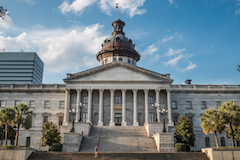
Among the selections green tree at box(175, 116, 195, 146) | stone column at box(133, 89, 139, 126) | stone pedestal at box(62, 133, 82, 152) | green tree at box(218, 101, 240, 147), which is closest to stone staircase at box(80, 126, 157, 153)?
stone pedestal at box(62, 133, 82, 152)

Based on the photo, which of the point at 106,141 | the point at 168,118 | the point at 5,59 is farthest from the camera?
the point at 5,59

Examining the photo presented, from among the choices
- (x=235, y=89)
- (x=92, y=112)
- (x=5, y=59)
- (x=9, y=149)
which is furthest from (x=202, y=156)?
(x=5, y=59)

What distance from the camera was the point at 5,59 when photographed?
5851 inches

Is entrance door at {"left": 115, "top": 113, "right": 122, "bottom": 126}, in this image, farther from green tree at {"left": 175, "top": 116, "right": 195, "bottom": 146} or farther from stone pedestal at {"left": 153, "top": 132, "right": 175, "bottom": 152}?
stone pedestal at {"left": 153, "top": 132, "right": 175, "bottom": 152}

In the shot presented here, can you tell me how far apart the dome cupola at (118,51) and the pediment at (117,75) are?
548 inches

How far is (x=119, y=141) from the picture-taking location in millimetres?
41719

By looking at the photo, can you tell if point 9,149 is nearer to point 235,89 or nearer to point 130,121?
point 130,121

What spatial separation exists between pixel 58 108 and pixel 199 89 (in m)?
31.6

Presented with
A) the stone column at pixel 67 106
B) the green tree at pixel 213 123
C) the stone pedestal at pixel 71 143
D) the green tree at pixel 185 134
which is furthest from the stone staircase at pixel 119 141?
the green tree at pixel 213 123

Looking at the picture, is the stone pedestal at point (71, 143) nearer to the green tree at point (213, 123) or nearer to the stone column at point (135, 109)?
the stone column at point (135, 109)

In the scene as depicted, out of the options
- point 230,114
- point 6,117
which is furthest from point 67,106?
point 230,114

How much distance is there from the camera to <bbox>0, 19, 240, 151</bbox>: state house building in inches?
2184

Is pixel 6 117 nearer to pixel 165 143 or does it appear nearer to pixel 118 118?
pixel 165 143

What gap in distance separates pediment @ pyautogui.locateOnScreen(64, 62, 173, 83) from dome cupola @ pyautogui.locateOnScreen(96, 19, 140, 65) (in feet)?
45.7
